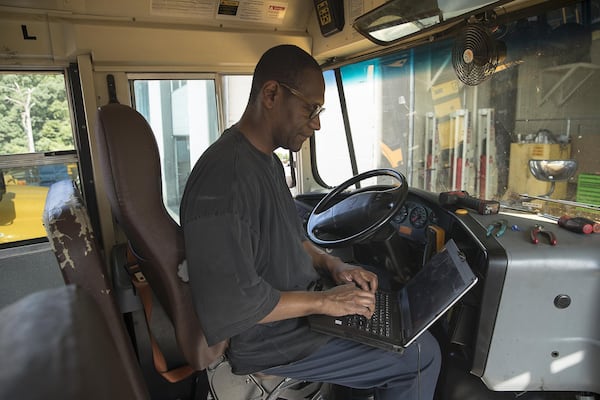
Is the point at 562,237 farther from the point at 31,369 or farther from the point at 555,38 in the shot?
the point at 31,369

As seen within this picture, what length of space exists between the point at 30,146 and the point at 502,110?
240cm

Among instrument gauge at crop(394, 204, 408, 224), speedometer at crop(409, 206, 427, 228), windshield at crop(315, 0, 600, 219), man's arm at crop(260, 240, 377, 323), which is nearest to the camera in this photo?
man's arm at crop(260, 240, 377, 323)

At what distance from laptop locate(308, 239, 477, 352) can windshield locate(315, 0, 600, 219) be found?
64 cm

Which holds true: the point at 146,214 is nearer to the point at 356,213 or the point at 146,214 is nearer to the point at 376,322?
the point at 376,322

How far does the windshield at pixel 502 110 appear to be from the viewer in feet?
5.13

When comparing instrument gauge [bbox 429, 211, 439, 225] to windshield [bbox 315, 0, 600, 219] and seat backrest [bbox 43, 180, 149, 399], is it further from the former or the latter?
seat backrest [bbox 43, 180, 149, 399]

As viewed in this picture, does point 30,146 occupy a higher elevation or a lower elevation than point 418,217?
higher

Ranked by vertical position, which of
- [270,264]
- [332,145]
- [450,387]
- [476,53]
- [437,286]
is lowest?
[450,387]

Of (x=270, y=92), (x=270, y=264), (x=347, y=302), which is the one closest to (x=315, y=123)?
(x=270, y=92)

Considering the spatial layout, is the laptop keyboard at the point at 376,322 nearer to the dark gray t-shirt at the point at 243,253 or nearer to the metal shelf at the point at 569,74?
the dark gray t-shirt at the point at 243,253

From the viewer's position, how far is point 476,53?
171 centimetres

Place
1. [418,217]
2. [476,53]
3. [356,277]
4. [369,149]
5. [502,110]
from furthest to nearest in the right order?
[369,149] → [418,217] → [502,110] → [476,53] → [356,277]

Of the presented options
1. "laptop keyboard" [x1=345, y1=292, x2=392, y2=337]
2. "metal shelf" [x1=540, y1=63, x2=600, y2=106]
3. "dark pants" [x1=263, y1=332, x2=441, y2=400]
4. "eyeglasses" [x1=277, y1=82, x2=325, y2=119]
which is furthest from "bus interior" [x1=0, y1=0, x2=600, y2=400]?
"eyeglasses" [x1=277, y1=82, x2=325, y2=119]

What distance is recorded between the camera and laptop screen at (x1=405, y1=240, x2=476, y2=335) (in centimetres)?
121
